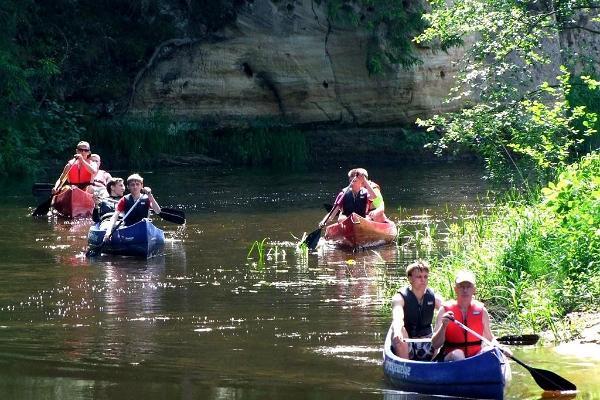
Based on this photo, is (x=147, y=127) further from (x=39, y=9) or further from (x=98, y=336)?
(x=98, y=336)

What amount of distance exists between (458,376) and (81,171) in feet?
46.3

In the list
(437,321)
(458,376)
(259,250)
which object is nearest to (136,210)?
(259,250)

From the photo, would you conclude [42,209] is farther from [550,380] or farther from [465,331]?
[550,380]

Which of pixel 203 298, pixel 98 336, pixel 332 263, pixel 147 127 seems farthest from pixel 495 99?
pixel 147 127

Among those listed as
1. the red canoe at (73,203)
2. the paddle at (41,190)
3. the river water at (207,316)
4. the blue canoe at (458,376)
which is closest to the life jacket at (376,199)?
the river water at (207,316)

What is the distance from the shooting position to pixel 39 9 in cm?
3042

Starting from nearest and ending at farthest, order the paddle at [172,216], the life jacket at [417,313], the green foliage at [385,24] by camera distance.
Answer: the life jacket at [417,313] → the paddle at [172,216] → the green foliage at [385,24]

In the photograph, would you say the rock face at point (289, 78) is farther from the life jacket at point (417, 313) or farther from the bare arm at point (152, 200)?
the life jacket at point (417, 313)

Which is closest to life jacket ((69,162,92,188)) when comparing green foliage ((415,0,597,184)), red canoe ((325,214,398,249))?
red canoe ((325,214,398,249))

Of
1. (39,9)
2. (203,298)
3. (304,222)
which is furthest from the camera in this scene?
(39,9)

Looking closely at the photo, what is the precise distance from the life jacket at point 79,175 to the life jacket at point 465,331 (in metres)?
13.7

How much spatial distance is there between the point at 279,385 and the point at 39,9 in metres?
22.2

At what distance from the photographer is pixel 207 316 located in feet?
42.0

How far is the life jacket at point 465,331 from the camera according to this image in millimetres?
9602
